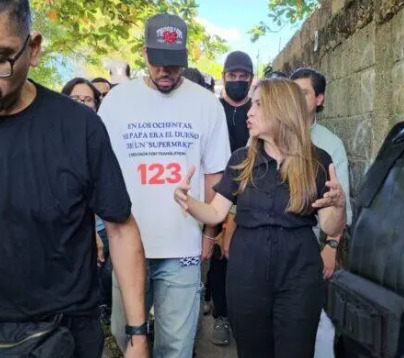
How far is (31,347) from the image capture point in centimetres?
149

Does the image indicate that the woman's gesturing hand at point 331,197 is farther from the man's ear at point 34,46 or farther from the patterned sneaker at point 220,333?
the patterned sneaker at point 220,333

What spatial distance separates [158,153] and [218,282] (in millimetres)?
1614

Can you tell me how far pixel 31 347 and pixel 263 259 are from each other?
1.23 metres

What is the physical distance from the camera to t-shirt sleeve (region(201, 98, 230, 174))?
283 cm

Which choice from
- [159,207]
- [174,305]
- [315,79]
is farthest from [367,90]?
[174,305]

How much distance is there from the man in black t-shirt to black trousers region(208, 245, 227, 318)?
2256 mm

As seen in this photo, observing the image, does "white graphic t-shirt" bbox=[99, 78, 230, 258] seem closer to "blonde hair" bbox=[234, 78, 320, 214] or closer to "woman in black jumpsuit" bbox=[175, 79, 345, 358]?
"woman in black jumpsuit" bbox=[175, 79, 345, 358]

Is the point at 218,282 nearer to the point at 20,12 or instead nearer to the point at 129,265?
the point at 129,265

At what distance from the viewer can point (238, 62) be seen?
4.46m

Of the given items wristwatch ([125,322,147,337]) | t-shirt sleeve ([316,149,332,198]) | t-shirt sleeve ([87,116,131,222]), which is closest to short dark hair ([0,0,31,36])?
t-shirt sleeve ([87,116,131,222])

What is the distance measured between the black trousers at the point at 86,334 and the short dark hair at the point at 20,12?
87 centimetres

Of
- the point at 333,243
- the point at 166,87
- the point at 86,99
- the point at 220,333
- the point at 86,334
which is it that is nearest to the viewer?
the point at 86,334

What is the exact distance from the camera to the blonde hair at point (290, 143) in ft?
8.11

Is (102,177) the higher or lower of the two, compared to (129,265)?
higher
